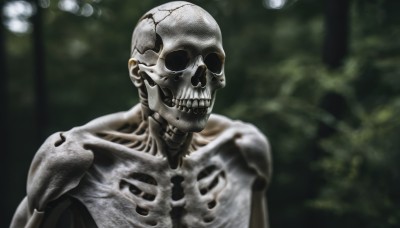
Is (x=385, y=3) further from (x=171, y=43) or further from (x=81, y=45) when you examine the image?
(x=81, y=45)

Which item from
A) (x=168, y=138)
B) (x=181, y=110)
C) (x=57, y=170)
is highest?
(x=181, y=110)

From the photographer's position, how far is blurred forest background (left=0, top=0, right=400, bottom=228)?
469 cm

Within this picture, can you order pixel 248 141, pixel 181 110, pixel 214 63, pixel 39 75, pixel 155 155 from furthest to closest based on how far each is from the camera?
pixel 39 75
pixel 248 141
pixel 155 155
pixel 214 63
pixel 181 110

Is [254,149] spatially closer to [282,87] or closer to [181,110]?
[181,110]

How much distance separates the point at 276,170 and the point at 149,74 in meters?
4.41

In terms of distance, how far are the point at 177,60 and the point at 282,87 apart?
3394mm

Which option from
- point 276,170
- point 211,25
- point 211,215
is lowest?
point 276,170

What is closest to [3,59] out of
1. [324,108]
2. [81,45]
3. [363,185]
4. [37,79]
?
[37,79]

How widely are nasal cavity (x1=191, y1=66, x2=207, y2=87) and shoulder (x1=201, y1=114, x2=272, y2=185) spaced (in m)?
0.53

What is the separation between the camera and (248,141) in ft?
9.39

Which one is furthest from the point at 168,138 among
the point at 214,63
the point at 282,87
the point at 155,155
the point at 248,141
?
the point at 282,87

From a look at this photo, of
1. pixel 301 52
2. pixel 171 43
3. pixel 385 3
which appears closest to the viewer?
pixel 171 43

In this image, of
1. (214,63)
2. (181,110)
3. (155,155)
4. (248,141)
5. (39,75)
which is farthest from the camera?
(39,75)

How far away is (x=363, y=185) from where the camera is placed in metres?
4.64
